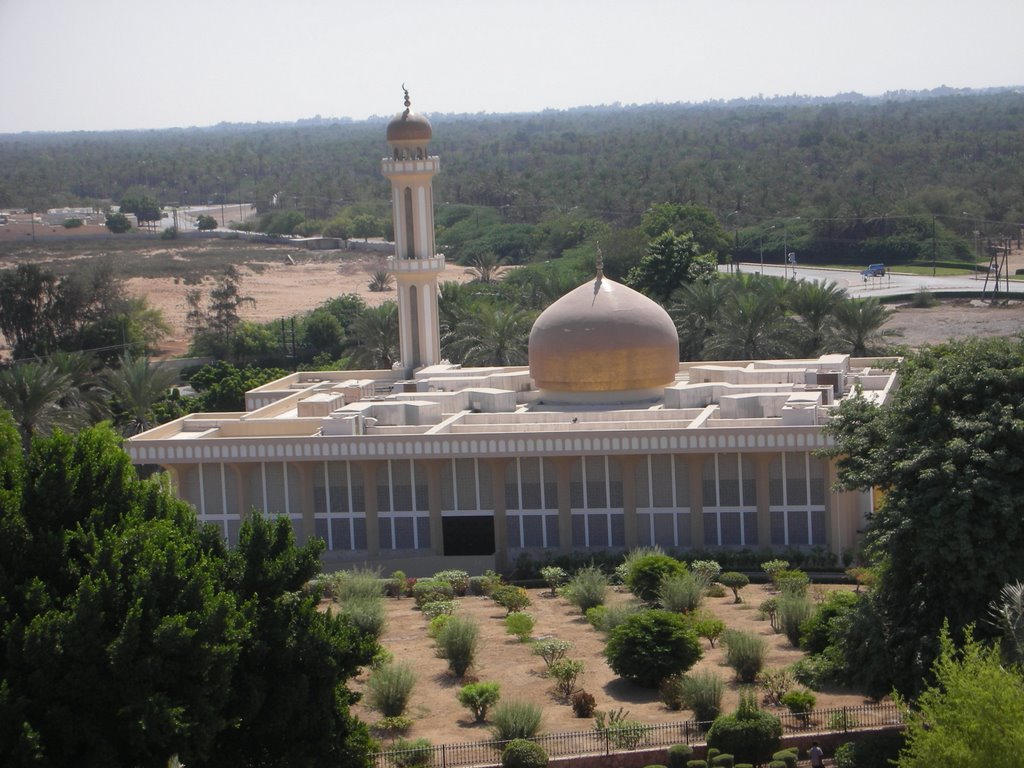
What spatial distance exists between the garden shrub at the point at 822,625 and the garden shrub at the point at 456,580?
372 inches

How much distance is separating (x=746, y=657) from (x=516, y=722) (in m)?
4.70

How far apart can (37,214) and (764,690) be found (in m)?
146

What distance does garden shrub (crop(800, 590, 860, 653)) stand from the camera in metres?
29.0

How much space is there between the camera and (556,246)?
11538cm

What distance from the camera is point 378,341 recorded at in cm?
6188

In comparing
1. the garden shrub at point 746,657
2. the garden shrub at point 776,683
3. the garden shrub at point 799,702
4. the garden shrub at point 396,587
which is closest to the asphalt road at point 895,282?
the garden shrub at point 396,587

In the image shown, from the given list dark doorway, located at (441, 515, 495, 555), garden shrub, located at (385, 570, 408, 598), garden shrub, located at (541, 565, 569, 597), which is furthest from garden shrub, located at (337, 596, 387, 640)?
dark doorway, located at (441, 515, 495, 555)

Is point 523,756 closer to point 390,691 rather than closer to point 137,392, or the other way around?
point 390,691

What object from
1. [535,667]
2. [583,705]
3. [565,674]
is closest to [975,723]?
[583,705]

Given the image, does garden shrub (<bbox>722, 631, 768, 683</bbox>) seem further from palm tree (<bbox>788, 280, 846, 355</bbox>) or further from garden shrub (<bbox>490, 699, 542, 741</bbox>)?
palm tree (<bbox>788, 280, 846, 355</bbox>)

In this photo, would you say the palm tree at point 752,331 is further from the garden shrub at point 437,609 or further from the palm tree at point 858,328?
the garden shrub at point 437,609

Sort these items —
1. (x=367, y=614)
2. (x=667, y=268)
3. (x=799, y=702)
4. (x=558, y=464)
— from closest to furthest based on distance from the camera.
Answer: (x=799, y=702), (x=367, y=614), (x=558, y=464), (x=667, y=268)

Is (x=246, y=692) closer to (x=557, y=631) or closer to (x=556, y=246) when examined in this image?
(x=557, y=631)

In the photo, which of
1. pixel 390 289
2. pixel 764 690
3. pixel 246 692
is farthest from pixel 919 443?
pixel 390 289
